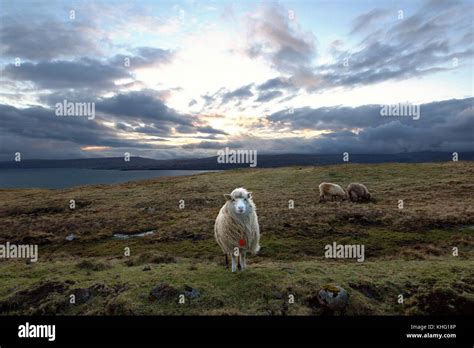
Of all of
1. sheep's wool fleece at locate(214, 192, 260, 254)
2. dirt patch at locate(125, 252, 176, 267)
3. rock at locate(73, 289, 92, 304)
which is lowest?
dirt patch at locate(125, 252, 176, 267)

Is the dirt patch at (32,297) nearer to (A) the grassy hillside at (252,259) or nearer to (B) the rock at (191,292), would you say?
(A) the grassy hillside at (252,259)

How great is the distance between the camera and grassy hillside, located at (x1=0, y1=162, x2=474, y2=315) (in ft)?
30.4

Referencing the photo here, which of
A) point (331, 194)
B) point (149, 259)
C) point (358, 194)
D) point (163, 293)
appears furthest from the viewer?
point (331, 194)

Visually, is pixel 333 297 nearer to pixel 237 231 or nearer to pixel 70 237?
pixel 237 231

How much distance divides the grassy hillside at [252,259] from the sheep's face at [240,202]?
2.35 metres

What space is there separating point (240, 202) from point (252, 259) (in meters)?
5.00

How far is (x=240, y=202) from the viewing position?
11164mm

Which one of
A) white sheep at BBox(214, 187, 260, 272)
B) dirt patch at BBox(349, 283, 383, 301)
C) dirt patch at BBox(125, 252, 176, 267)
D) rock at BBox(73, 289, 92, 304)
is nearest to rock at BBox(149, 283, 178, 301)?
rock at BBox(73, 289, 92, 304)

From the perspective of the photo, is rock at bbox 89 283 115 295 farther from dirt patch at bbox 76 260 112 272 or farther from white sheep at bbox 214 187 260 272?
white sheep at bbox 214 187 260 272

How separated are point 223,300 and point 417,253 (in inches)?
431

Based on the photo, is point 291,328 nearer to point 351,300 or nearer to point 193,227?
point 351,300

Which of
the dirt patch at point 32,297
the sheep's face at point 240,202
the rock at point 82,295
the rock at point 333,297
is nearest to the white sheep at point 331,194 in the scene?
the sheep's face at point 240,202

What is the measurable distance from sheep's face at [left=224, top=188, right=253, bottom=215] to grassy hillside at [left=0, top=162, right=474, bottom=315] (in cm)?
235

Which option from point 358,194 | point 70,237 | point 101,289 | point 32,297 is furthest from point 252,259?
point 358,194
